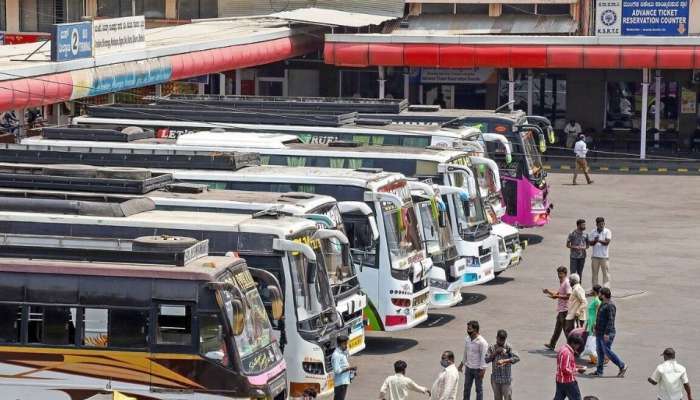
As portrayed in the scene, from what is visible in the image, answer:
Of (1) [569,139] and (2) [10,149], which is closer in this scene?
(2) [10,149]

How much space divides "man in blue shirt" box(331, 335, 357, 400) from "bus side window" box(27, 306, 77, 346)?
4191mm

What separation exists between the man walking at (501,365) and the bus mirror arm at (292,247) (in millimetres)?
2851

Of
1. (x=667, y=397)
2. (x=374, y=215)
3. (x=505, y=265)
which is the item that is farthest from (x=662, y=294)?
(x=667, y=397)

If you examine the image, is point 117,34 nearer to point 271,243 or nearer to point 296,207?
point 296,207

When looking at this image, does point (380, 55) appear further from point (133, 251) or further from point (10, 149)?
point (133, 251)

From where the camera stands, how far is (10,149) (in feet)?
91.8

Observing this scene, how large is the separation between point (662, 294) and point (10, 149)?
12.9 meters

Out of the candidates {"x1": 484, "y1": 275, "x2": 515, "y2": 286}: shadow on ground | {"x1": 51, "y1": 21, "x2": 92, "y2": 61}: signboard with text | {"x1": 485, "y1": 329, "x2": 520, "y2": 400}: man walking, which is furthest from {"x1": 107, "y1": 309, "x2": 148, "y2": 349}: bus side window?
{"x1": 51, "y1": 21, "x2": 92, "y2": 61}: signboard with text

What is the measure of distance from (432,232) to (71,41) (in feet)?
46.9

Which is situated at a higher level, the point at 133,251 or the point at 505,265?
the point at 133,251

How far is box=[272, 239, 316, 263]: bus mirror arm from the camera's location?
65.4 ft

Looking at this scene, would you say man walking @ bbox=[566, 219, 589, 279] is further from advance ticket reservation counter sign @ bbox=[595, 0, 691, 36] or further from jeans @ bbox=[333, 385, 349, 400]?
advance ticket reservation counter sign @ bbox=[595, 0, 691, 36]

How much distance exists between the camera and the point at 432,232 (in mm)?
26562

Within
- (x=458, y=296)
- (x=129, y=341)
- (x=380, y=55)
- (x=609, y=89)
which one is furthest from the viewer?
(x=609, y=89)
